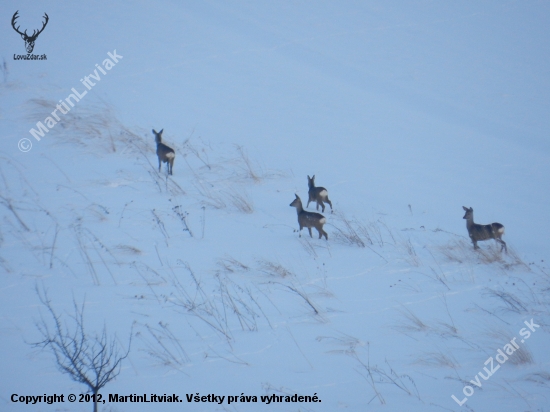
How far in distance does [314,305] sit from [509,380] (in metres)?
2.37

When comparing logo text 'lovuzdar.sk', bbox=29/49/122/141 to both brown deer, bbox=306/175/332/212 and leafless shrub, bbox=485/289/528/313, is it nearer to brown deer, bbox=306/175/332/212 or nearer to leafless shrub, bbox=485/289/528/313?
brown deer, bbox=306/175/332/212

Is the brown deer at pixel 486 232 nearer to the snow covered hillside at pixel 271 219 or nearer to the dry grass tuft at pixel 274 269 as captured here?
the snow covered hillside at pixel 271 219

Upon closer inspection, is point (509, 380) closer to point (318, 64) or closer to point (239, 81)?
point (239, 81)

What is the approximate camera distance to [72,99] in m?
15.2

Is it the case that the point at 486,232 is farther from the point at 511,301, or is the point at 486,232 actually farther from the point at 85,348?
the point at 85,348

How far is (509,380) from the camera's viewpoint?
4.83 meters

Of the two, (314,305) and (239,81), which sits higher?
(239,81)

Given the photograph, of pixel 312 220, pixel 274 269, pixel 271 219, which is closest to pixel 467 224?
pixel 312 220

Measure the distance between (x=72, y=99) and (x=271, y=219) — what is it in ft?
29.8

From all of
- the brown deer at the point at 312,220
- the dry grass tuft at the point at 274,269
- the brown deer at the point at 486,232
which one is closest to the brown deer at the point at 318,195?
the brown deer at the point at 312,220

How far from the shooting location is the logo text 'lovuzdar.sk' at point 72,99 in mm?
12906

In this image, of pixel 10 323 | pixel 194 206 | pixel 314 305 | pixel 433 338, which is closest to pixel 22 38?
pixel 194 206

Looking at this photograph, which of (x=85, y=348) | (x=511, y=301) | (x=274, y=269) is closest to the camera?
(x=85, y=348)

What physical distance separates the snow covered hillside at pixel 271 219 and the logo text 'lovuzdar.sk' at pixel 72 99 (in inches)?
3.5
